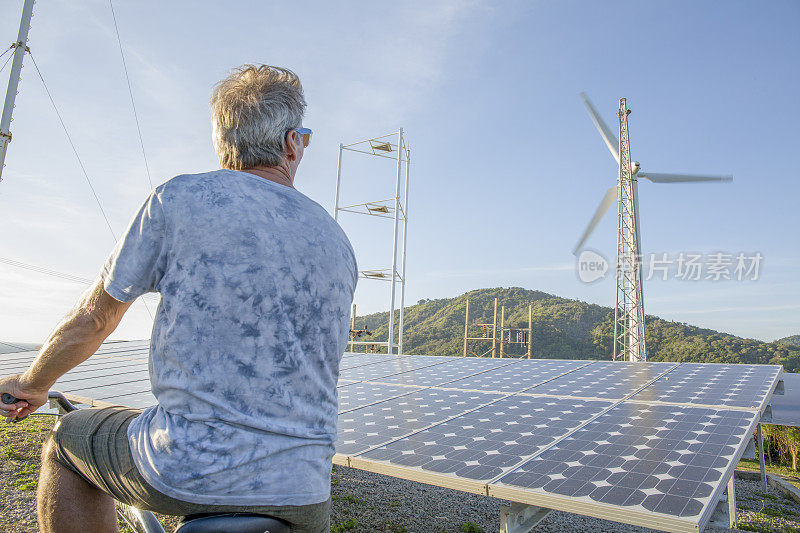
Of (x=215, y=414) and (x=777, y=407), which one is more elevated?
(x=215, y=414)

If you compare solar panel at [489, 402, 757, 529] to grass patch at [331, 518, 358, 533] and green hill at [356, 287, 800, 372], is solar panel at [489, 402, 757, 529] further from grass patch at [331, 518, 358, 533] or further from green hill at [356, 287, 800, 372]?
green hill at [356, 287, 800, 372]

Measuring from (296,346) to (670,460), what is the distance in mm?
2873

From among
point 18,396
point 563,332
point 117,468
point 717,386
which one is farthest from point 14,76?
point 563,332

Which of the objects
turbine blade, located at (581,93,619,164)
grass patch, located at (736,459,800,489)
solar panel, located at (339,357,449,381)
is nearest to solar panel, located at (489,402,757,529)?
solar panel, located at (339,357,449,381)

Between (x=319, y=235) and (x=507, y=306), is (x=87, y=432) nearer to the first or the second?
(x=319, y=235)

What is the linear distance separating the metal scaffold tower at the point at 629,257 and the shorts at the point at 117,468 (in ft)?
62.0

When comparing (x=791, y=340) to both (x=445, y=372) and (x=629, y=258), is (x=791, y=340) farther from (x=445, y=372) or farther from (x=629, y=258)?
(x=445, y=372)

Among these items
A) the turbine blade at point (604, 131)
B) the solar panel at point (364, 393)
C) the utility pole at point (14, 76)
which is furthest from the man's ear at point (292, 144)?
the turbine blade at point (604, 131)

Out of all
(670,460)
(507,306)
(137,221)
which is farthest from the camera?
(507,306)

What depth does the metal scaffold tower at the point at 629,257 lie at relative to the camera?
60.6 feet

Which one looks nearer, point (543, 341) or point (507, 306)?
point (543, 341)

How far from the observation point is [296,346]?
60.3 inches

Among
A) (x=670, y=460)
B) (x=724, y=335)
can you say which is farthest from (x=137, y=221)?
(x=724, y=335)

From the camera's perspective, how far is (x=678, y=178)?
2120cm
